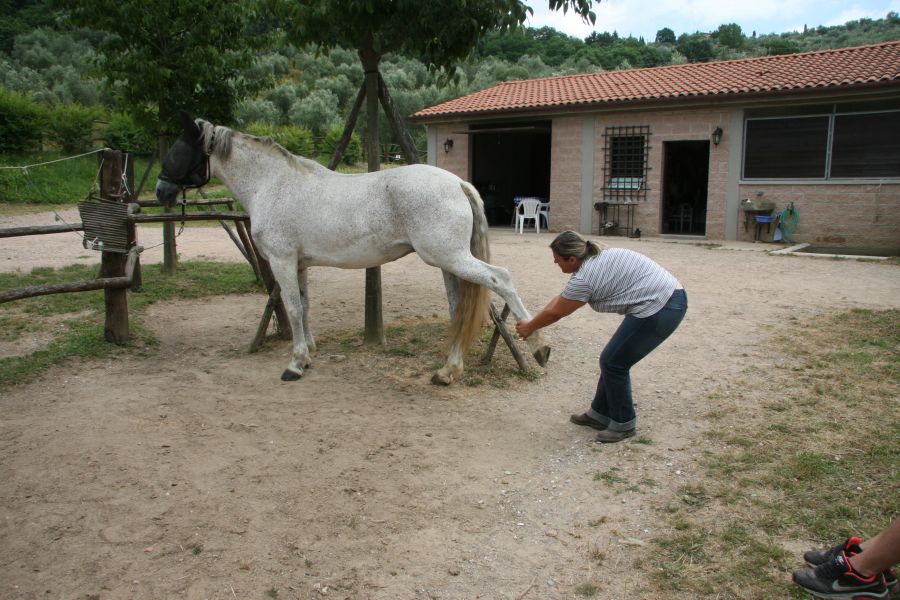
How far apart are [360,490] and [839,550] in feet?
7.01

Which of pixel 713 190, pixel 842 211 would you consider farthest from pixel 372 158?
pixel 842 211

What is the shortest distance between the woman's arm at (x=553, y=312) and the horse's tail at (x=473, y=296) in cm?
84

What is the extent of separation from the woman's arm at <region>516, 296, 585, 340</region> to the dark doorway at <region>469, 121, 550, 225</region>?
48.5ft

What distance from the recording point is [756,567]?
2646mm

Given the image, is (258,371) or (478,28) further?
(478,28)

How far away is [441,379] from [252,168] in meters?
2.27

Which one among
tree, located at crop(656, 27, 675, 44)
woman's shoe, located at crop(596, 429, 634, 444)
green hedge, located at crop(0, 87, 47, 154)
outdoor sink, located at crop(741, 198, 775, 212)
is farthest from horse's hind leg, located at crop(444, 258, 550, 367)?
tree, located at crop(656, 27, 675, 44)

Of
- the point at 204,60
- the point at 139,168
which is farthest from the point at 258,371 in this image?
the point at 139,168

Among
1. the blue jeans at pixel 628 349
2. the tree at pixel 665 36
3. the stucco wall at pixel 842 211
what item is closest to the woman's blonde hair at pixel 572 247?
the blue jeans at pixel 628 349

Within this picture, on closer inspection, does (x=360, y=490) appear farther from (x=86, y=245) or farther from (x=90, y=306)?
(x=90, y=306)

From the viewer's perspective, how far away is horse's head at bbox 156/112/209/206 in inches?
201

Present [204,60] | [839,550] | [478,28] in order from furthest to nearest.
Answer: [204,60]
[478,28]
[839,550]

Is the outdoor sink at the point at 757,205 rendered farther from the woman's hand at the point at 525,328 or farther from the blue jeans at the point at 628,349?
the woman's hand at the point at 525,328

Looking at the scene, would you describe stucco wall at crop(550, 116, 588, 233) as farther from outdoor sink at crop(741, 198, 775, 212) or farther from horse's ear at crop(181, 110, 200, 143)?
horse's ear at crop(181, 110, 200, 143)
